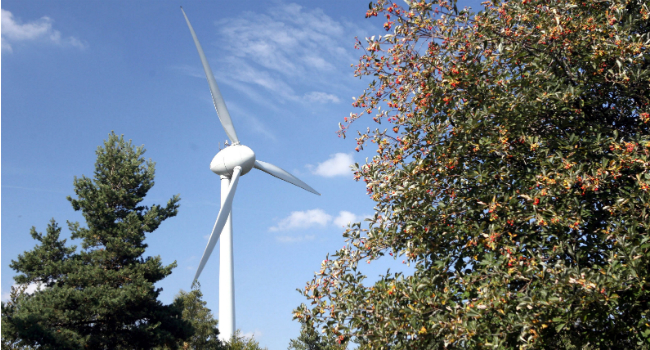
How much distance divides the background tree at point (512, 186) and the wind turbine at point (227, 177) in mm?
25773

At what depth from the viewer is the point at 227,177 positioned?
47.5m

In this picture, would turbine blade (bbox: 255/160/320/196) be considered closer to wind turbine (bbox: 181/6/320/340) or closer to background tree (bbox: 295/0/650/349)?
wind turbine (bbox: 181/6/320/340)

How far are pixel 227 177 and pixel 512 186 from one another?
131 ft

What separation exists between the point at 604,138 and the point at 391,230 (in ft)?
13.7

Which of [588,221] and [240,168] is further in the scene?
[240,168]

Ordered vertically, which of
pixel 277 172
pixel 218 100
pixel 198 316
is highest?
pixel 218 100

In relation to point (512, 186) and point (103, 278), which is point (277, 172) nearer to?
point (103, 278)

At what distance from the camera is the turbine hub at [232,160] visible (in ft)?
152

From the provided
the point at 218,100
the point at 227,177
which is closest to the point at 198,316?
the point at 227,177

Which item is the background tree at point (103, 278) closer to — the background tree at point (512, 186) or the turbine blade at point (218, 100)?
the turbine blade at point (218, 100)

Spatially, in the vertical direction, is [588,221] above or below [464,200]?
below

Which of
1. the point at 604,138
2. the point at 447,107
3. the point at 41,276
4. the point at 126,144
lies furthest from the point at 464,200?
the point at 126,144

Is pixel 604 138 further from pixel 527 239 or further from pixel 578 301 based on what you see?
pixel 578 301

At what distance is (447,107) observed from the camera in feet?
33.2
